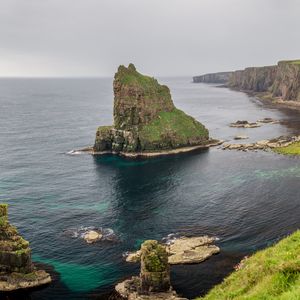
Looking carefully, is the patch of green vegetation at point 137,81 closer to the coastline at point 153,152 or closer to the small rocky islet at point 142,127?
the small rocky islet at point 142,127

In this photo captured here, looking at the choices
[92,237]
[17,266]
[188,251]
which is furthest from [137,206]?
[17,266]

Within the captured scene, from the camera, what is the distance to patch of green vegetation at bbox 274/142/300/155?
158m

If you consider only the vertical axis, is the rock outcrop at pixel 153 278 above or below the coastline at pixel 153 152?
below

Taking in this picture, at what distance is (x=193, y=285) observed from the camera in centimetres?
6688

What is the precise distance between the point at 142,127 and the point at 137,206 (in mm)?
68185

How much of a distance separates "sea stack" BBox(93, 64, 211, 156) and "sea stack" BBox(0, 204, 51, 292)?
97.5m

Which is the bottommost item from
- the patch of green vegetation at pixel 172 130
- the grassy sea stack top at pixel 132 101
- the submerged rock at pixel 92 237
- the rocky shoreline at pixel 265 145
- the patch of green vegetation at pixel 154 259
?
the submerged rock at pixel 92 237

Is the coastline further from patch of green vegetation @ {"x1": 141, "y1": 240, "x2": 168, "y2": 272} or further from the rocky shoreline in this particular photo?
patch of green vegetation @ {"x1": 141, "y1": 240, "x2": 168, "y2": 272}

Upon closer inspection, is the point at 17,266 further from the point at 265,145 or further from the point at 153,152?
the point at 265,145

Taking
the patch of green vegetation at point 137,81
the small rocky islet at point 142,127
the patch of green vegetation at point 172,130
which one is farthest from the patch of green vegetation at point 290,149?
the patch of green vegetation at point 137,81

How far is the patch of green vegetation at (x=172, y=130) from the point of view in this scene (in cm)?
16925

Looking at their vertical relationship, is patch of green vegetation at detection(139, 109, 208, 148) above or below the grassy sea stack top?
below

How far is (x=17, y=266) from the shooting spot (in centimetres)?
6944

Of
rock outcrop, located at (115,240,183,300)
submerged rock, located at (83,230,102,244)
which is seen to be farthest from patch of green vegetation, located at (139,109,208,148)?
rock outcrop, located at (115,240,183,300)
